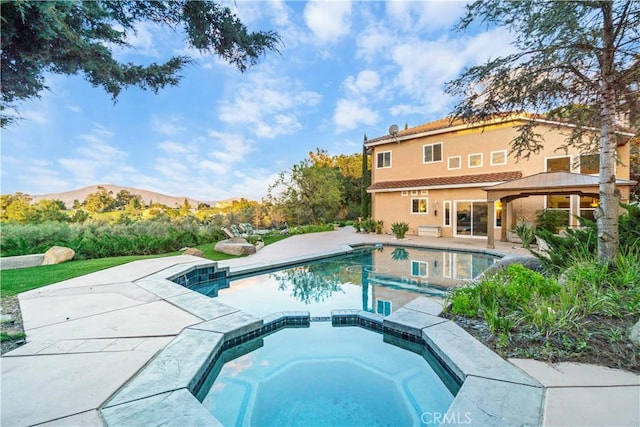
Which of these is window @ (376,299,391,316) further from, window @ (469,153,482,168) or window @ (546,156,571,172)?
window @ (546,156,571,172)

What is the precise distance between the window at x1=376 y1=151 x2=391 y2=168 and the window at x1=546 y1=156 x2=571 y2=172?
8242mm

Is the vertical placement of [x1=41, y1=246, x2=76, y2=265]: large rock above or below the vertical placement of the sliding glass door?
below

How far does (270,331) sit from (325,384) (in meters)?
1.58

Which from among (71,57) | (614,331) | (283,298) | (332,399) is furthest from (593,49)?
(71,57)

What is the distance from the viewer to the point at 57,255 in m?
8.97

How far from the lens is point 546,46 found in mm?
4984

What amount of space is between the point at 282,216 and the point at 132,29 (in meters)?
19.5

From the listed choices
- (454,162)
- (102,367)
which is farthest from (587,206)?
(102,367)

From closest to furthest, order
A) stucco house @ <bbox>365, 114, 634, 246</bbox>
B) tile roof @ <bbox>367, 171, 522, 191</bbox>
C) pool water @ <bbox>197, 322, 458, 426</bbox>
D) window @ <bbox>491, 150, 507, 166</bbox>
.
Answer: pool water @ <bbox>197, 322, 458, 426</bbox>
stucco house @ <bbox>365, 114, 634, 246</bbox>
tile roof @ <bbox>367, 171, 522, 191</bbox>
window @ <bbox>491, 150, 507, 166</bbox>

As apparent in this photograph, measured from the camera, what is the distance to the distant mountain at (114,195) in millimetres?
15855

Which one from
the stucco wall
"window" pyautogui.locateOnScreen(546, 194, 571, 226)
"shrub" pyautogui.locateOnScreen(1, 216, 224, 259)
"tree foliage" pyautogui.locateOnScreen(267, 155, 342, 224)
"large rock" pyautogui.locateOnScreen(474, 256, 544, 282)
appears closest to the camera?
"large rock" pyautogui.locateOnScreen(474, 256, 544, 282)

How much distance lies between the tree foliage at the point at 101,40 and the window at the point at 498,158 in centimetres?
1399

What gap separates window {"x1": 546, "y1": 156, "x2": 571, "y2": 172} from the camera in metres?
13.3


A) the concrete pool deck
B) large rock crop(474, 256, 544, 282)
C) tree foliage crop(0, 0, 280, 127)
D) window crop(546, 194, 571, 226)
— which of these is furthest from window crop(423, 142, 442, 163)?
the concrete pool deck
